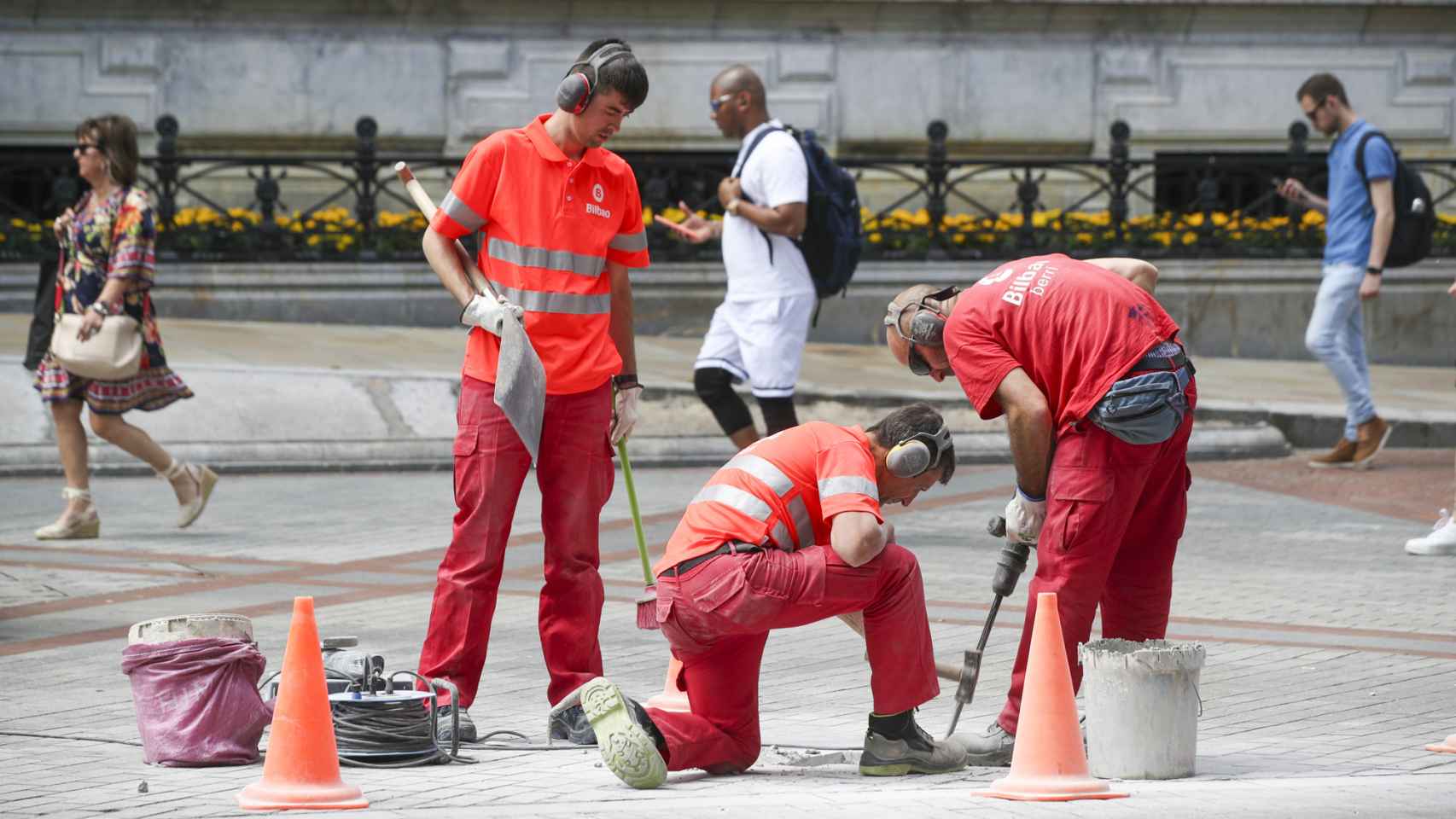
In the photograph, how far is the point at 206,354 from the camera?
14.1 metres

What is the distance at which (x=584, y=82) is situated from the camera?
6262mm

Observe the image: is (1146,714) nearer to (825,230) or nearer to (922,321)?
(922,321)

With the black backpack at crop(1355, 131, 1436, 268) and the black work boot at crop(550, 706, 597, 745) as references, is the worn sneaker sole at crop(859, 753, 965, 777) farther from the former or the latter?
the black backpack at crop(1355, 131, 1436, 268)

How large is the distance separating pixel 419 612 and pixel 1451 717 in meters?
3.75

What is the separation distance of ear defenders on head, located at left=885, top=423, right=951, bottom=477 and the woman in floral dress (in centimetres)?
505

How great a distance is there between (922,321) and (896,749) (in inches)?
46.5

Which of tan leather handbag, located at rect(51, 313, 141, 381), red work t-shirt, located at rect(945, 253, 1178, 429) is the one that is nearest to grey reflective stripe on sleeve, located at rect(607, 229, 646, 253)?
red work t-shirt, located at rect(945, 253, 1178, 429)

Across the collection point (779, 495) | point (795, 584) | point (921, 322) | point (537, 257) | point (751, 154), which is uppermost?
point (751, 154)

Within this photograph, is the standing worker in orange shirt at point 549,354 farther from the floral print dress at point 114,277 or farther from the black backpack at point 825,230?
the floral print dress at point 114,277

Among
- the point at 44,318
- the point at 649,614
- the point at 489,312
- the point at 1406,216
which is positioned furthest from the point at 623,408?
the point at 1406,216

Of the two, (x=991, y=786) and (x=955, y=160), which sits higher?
(x=955, y=160)

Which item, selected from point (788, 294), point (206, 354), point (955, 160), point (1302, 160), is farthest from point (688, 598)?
point (1302, 160)

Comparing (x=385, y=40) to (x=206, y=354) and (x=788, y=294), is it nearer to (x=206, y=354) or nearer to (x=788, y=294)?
(x=206, y=354)

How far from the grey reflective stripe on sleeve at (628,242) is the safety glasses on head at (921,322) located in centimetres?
87
